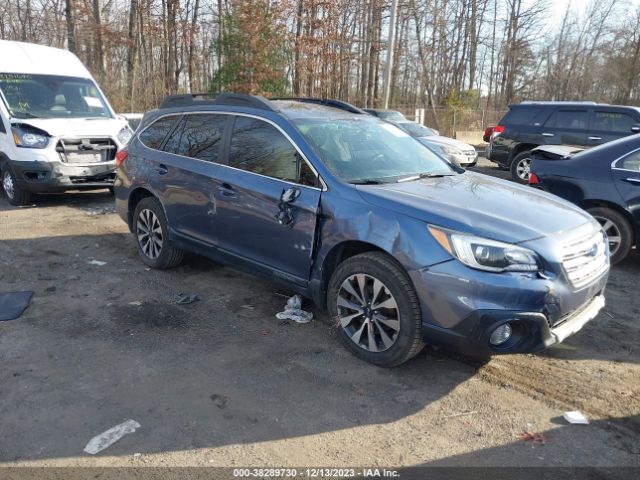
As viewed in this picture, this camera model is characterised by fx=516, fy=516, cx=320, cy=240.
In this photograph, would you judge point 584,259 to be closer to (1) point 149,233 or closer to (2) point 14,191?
(1) point 149,233

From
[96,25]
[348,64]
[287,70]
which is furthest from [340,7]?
[96,25]

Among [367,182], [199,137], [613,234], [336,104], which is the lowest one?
[613,234]

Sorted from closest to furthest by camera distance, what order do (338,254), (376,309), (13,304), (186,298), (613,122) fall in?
(376,309) < (338,254) < (13,304) < (186,298) < (613,122)

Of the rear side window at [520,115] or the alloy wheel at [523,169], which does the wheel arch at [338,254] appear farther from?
the rear side window at [520,115]

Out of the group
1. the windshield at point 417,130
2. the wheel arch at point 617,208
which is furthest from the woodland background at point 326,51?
the wheel arch at point 617,208

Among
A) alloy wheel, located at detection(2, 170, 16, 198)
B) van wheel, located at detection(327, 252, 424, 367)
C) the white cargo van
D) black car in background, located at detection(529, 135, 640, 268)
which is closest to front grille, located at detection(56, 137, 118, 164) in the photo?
the white cargo van

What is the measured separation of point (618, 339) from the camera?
4.27 m

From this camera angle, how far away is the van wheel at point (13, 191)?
874 cm

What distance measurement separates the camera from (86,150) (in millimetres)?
8797

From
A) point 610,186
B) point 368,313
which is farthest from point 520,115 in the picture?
point 368,313

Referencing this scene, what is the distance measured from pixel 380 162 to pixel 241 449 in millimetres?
2517

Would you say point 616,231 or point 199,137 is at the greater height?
point 199,137

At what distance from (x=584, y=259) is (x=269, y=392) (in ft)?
7.60

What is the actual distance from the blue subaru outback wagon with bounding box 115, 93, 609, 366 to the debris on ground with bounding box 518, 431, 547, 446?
19.6 inches
